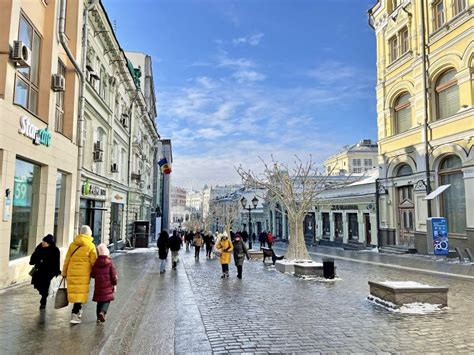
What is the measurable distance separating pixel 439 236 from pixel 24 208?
1863 centimetres

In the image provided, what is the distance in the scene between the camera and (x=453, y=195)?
22031mm

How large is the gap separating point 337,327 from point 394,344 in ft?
3.86

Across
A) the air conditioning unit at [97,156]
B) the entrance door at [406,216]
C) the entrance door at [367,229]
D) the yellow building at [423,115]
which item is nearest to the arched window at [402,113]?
the yellow building at [423,115]

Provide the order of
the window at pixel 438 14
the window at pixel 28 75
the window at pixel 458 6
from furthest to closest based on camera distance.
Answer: the window at pixel 438 14 → the window at pixel 458 6 → the window at pixel 28 75

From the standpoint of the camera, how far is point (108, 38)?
904 inches

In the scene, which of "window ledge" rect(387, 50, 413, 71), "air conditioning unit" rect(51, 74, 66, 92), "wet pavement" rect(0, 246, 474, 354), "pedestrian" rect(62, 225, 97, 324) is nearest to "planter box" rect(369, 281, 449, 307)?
"wet pavement" rect(0, 246, 474, 354)

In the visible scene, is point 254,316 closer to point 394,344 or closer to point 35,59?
point 394,344

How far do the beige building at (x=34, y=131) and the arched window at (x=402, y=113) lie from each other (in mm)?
20311

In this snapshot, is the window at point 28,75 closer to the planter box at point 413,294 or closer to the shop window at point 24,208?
the shop window at point 24,208

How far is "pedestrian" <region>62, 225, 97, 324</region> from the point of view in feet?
23.5

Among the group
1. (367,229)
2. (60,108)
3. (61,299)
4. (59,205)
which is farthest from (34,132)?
(367,229)

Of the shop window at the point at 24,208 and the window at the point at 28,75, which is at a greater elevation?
the window at the point at 28,75

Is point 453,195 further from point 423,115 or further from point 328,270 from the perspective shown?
point 328,270

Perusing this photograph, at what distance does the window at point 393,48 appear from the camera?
27.9 m
